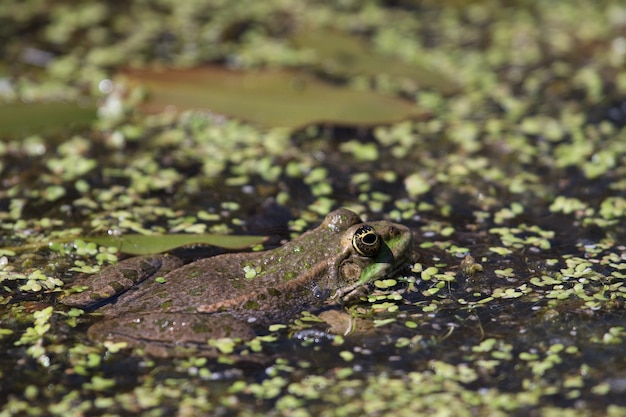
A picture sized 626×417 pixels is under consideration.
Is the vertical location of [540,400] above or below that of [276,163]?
below

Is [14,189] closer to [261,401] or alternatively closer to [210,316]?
[210,316]

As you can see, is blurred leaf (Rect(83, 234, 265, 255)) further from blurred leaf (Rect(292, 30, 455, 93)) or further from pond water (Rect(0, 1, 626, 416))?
blurred leaf (Rect(292, 30, 455, 93))

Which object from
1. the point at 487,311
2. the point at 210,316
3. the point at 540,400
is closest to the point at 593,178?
the point at 487,311

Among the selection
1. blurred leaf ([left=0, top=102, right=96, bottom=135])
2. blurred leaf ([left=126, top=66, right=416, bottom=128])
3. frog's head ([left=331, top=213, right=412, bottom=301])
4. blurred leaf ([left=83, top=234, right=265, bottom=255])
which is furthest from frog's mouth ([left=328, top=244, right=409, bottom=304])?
blurred leaf ([left=0, top=102, right=96, bottom=135])

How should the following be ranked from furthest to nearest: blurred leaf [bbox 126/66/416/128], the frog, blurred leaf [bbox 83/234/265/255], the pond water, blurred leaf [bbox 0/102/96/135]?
blurred leaf [bbox 126/66/416/128] → blurred leaf [bbox 0/102/96/135] → blurred leaf [bbox 83/234/265/255] → the frog → the pond water

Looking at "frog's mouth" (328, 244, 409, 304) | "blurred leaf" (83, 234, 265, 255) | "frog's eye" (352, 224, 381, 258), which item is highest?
"frog's eye" (352, 224, 381, 258)

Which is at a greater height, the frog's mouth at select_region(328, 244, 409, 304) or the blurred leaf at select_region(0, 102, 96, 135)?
the blurred leaf at select_region(0, 102, 96, 135)

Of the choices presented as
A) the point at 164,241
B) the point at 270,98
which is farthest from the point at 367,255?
the point at 270,98

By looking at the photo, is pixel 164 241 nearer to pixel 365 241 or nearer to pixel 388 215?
pixel 365 241
